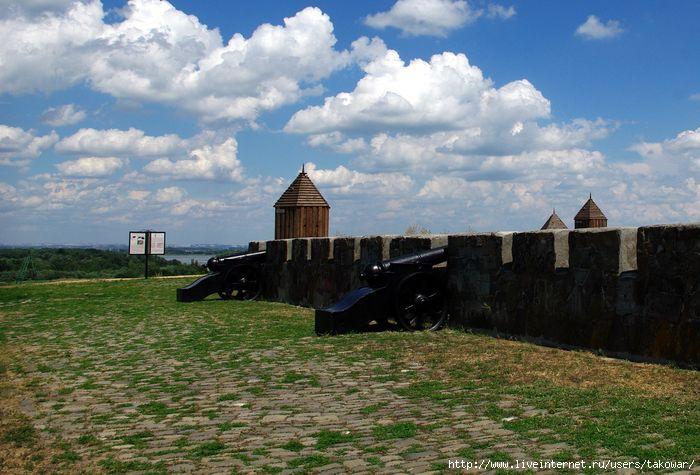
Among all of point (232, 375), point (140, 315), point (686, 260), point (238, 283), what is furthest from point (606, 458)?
point (238, 283)

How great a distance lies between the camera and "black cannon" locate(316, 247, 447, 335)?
32.0 ft

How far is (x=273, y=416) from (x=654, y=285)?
3974 mm

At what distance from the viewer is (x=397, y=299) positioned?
9.84 metres

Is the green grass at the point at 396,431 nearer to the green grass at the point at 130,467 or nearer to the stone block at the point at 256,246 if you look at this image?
the green grass at the point at 130,467

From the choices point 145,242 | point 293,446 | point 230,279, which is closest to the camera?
point 293,446

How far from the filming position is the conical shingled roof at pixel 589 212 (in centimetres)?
3516

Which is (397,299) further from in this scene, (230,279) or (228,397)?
(230,279)

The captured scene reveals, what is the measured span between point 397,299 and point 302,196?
14.0 meters

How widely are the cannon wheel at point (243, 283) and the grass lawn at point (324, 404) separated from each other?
6.14 meters

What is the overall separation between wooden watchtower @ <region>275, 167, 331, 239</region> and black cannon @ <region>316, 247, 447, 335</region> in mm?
13197

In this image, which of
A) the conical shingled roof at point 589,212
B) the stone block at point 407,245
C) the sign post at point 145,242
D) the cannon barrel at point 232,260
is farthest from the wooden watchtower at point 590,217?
the stone block at point 407,245

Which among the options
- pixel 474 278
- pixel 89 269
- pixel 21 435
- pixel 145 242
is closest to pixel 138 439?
pixel 21 435

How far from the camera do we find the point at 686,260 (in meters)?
6.98

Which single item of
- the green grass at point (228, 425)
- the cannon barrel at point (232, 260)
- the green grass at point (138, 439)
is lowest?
the green grass at point (138, 439)
